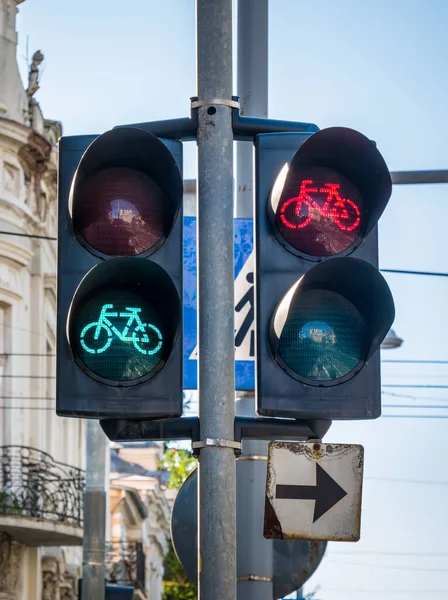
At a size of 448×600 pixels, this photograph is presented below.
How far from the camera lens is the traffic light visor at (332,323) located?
508cm

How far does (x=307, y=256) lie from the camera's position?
5.21 meters

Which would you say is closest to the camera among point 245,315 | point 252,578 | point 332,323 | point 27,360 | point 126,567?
point 332,323

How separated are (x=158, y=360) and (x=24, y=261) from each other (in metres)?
21.5

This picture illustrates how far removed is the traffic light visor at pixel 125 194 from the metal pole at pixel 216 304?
0.14 metres

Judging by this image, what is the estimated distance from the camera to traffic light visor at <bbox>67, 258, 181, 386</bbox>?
5035mm

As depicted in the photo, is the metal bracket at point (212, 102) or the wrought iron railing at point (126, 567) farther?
the wrought iron railing at point (126, 567)

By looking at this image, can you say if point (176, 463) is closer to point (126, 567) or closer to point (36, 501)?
point (126, 567)

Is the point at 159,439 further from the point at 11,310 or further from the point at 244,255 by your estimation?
the point at 11,310

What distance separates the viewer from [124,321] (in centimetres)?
511

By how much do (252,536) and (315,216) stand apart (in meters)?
2.38

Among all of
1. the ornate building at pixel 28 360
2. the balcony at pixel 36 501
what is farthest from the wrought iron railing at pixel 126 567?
the balcony at pixel 36 501

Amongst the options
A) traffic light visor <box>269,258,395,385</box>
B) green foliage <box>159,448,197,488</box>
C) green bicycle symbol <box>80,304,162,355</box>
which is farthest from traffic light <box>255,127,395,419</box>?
green foliage <box>159,448,197,488</box>

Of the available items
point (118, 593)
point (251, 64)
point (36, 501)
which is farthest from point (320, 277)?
point (36, 501)

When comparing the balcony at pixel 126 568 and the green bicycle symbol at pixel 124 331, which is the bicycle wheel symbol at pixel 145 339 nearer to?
the green bicycle symbol at pixel 124 331
